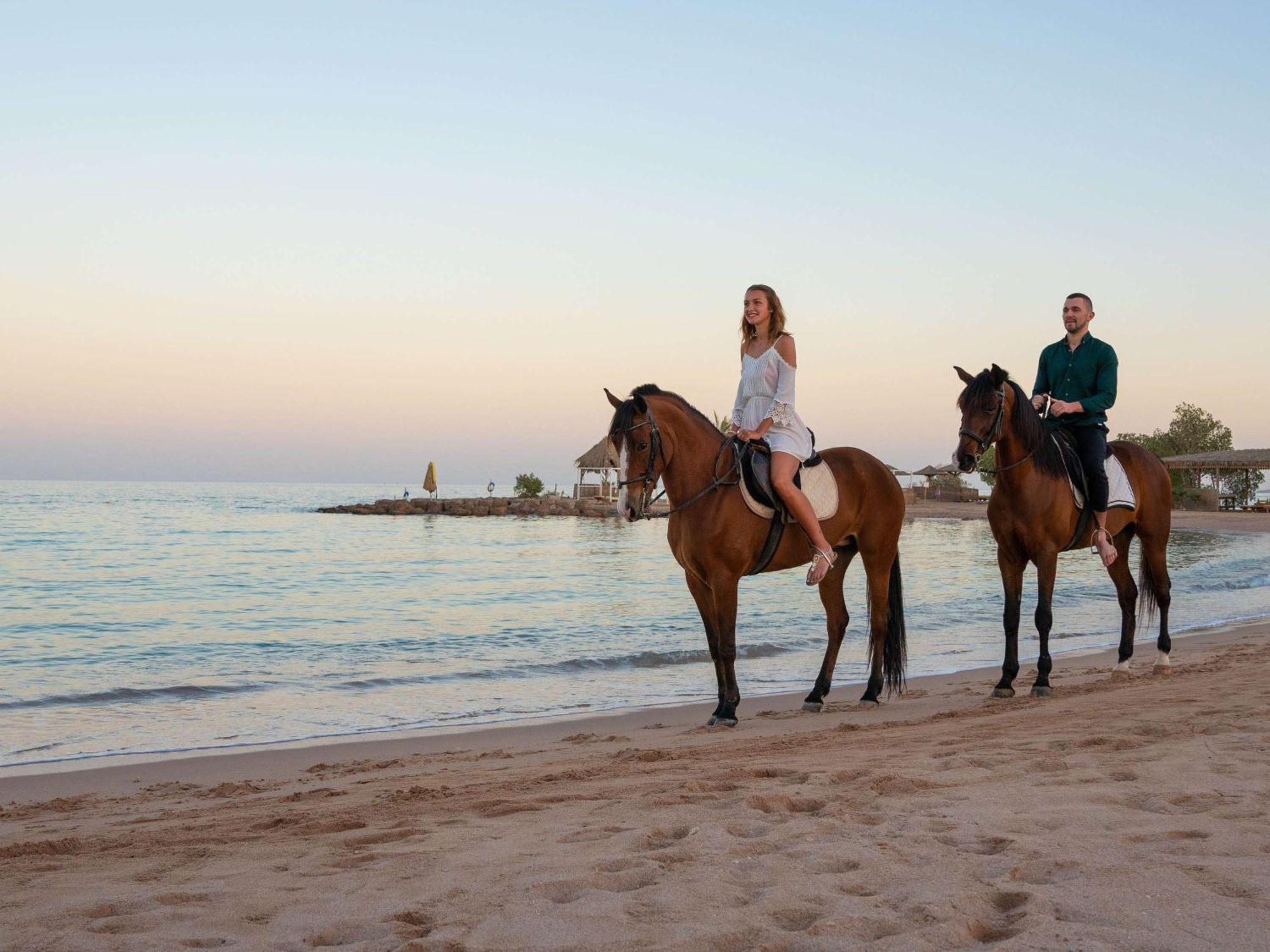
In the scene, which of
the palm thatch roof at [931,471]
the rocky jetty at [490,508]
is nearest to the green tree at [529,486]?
the rocky jetty at [490,508]

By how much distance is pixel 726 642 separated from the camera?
6.53 metres

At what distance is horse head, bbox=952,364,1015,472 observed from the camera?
698 centimetres

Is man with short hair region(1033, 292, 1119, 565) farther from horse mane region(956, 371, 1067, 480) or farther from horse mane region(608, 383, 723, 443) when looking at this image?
horse mane region(608, 383, 723, 443)

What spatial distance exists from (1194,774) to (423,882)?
2.97 m

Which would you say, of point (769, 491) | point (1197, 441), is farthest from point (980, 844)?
point (1197, 441)

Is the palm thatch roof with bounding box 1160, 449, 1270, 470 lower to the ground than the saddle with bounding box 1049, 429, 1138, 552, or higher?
higher

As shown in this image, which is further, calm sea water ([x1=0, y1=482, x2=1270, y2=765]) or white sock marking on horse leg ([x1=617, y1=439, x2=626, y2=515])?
calm sea water ([x1=0, y1=482, x2=1270, y2=765])

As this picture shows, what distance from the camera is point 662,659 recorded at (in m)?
10.9

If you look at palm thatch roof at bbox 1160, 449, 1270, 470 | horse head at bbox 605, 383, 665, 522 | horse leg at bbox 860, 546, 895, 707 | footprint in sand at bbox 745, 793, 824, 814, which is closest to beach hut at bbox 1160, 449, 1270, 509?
palm thatch roof at bbox 1160, 449, 1270, 470

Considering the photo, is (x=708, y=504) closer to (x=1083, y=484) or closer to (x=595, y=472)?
(x=1083, y=484)

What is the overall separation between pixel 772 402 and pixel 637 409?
947 millimetres

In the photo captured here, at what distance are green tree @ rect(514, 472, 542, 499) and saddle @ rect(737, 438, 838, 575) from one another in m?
64.8

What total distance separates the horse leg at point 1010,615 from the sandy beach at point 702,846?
152 cm

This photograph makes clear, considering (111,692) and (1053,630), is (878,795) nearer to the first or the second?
(111,692)
